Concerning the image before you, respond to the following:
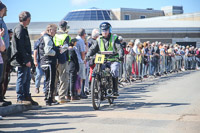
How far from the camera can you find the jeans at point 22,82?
8984 mm

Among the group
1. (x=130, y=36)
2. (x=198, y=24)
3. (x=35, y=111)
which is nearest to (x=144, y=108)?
(x=35, y=111)

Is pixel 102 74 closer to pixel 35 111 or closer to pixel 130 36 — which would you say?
pixel 35 111

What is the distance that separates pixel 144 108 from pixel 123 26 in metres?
39.9

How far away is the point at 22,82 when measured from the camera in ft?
29.5

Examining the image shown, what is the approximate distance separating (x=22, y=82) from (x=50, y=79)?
2.95 feet

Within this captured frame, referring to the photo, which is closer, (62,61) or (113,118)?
(113,118)

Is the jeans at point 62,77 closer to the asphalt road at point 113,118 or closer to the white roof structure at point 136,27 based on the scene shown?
the asphalt road at point 113,118

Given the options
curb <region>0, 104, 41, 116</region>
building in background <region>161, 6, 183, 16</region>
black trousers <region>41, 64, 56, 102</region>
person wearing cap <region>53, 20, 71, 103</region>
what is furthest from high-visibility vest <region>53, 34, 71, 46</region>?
building in background <region>161, 6, 183, 16</region>

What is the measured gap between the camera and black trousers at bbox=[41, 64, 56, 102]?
31.8ft

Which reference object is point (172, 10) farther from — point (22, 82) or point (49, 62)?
point (22, 82)

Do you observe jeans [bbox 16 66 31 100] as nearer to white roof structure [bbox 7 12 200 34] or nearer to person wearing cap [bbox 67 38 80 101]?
person wearing cap [bbox 67 38 80 101]

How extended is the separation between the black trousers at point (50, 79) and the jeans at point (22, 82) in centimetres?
60

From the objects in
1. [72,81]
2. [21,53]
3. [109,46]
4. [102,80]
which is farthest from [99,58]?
[72,81]

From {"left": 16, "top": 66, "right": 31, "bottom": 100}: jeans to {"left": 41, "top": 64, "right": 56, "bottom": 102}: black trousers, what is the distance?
1.97 ft
